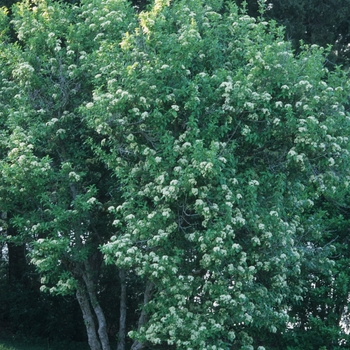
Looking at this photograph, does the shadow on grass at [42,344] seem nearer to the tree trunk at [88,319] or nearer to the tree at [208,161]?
the tree trunk at [88,319]

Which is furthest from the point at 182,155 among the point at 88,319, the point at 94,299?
the point at 88,319

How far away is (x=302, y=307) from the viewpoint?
10.9m

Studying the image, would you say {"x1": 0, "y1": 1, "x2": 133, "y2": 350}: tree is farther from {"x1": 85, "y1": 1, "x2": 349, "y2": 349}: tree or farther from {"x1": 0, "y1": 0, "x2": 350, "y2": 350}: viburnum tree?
{"x1": 85, "y1": 1, "x2": 349, "y2": 349}: tree

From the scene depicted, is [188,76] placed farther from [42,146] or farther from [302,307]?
[302,307]

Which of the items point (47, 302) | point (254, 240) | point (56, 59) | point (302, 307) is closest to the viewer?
point (254, 240)

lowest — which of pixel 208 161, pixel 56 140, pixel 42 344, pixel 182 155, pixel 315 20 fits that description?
pixel 42 344

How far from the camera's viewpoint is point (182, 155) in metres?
8.41

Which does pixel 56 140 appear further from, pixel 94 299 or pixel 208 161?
pixel 208 161

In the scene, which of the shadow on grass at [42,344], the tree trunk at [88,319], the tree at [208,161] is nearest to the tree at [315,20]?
the tree at [208,161]

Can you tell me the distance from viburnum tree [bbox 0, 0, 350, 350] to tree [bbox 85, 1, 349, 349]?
22 mm

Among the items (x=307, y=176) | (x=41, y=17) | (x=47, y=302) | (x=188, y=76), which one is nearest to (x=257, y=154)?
(x=307, y=176)

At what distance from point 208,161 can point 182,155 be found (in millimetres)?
570

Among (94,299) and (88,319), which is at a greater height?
(94,299)

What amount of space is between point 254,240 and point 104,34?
131 inches
